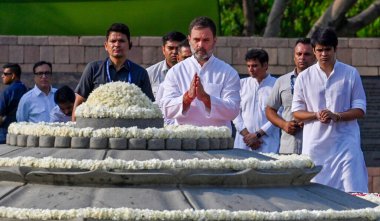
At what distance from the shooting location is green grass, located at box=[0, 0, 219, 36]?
47.8 ft

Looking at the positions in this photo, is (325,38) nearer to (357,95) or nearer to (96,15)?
(357,95)

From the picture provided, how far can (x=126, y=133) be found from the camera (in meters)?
5.02

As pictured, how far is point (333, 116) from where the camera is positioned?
28.9 feet

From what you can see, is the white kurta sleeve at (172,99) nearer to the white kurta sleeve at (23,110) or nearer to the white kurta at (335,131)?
the white kurta at (335,131)

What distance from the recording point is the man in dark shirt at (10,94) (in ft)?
43.1

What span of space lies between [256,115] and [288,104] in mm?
995

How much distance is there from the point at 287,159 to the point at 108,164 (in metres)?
0.86

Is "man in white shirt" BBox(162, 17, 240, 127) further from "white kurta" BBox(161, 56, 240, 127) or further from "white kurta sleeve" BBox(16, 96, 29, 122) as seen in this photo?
"white kurta sleeve" BBox(16, 96, 29, 122)

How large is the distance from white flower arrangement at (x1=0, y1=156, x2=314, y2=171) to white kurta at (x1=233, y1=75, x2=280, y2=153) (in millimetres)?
5907

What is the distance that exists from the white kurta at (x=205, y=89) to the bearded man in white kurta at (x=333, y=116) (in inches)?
42.8

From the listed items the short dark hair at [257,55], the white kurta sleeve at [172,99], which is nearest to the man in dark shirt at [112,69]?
the white kurta sleeve at [172,99]

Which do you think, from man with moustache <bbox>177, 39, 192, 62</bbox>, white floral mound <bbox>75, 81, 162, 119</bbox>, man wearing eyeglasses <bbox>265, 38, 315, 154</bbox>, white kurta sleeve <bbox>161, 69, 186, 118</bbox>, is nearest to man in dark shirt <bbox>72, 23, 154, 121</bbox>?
white kurta sleeve <bbox>161, 69, 186, 118</bbox>

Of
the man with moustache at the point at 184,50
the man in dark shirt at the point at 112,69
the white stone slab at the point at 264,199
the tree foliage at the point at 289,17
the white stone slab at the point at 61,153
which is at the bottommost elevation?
the white stone slab at the point at 264,199

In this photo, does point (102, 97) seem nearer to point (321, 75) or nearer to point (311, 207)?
point (311, 207)
